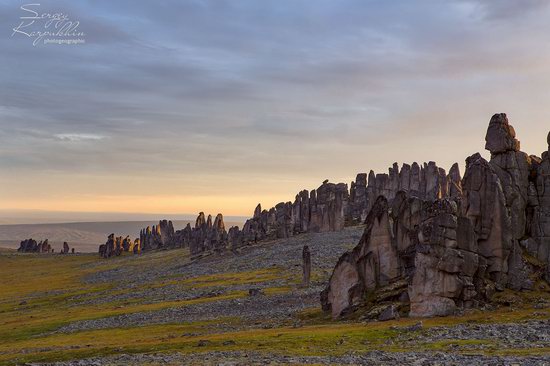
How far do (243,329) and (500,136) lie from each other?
39842 mm

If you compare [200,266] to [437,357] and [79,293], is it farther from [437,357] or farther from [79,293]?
[437,357]

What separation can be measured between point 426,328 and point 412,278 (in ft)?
30.2

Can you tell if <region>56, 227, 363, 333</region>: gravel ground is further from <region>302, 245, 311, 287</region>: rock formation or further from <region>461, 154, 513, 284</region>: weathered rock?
<region>461, 154, 513, 284</region>: weathered rock

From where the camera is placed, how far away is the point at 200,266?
559 ft

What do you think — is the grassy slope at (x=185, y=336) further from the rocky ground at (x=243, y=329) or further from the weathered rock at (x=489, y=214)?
the weathered rock at (x=489, y=214)

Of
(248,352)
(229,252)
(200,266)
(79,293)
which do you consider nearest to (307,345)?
(248,352)

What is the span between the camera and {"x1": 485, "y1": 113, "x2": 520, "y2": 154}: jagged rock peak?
7356 cm

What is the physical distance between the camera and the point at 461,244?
6650cm

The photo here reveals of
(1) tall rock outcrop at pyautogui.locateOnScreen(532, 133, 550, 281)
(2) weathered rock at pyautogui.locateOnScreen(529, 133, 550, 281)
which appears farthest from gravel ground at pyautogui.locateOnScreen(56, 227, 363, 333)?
(2) weathered rock at pyautogui.locateOnScreen(529, 133, 550, 281)

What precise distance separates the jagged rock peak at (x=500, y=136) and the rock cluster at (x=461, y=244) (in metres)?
0.13

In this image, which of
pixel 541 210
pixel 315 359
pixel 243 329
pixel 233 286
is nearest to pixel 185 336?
pixel 243 329

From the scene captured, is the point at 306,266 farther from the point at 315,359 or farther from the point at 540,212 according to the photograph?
the point at 315,359

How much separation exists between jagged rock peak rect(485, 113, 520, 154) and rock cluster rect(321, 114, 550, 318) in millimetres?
125

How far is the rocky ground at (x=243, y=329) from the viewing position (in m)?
47.0
